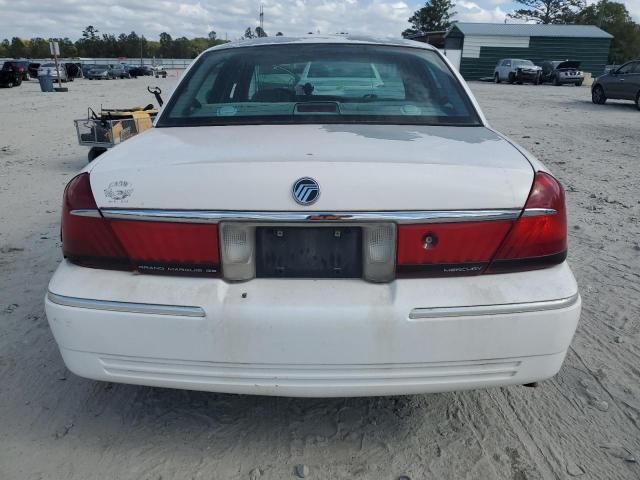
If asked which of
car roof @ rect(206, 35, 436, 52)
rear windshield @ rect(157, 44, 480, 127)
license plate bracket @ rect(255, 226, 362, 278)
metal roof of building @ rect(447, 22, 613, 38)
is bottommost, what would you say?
license plate bracket @ rect(255, 226, 362, 278)

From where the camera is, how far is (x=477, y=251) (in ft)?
6.31

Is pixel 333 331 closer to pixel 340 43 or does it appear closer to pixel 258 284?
pixel 258 284

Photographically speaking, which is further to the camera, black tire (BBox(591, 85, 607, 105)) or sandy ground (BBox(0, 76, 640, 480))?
black tire (BBox(591, 85, 607, 105))

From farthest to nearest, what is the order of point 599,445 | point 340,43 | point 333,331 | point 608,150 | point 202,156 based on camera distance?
1. point 608,150
2. point 340,43
3. point 599,445
4. point 202,156
5. point 333,331

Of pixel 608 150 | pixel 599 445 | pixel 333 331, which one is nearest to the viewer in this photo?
pixel 333 331

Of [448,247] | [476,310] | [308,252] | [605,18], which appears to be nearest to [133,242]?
[308,252]

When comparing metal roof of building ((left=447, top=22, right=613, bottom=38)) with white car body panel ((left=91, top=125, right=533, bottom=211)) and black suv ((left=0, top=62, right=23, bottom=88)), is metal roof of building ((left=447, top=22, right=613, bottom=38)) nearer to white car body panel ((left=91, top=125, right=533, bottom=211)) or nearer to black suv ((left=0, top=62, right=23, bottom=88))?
black suv ((left=0, top=62, right=23, bottom=88))

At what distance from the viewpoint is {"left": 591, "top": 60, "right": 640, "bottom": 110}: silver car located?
59.1 ft

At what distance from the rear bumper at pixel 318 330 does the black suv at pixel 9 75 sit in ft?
108

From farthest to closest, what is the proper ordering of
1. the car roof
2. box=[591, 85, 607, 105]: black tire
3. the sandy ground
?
box=[591, 85, 607, 105]: black tire
the car roof
the sandy ground

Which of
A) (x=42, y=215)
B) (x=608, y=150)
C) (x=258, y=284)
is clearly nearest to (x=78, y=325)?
(x=258, y=284)

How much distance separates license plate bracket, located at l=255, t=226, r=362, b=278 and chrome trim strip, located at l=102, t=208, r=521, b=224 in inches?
2.6

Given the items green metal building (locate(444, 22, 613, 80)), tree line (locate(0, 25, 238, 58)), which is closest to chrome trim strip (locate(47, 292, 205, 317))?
green metal building (locate(444, 22, 613, 80))

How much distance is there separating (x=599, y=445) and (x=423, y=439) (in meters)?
0.71
